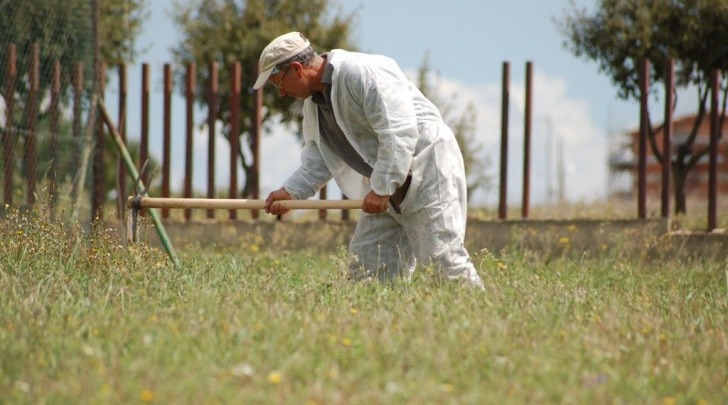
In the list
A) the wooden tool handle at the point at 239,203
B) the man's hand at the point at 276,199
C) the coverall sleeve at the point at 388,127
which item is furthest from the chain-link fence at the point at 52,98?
the coverall sleeve at the point at 388,127

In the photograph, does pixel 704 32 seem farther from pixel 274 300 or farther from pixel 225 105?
pixel 274 300

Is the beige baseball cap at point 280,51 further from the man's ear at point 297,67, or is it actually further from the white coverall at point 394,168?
the white coverall at point 394,168

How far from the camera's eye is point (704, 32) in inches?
455

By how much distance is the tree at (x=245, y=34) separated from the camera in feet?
Result: 51.7

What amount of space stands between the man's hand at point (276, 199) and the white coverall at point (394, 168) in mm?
53

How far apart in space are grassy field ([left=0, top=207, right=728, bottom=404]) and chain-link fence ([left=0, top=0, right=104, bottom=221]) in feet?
13.3

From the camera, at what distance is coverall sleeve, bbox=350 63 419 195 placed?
513cm

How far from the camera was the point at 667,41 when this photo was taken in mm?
11656

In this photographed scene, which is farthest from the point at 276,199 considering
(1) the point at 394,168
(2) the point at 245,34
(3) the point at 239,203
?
(2) the point at 245,34

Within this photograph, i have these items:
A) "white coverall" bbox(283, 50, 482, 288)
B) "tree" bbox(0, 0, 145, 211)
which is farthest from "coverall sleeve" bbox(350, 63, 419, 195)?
"tree" bbox(0, 0, 145, 211)

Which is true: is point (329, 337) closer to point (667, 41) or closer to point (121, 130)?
point (121, 130)

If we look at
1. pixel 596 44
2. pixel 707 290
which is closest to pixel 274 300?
pixel 707 290

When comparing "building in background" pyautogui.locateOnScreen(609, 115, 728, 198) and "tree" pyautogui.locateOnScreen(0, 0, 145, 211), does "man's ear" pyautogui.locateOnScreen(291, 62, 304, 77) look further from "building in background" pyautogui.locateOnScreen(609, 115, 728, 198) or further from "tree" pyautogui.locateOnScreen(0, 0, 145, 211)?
"building in background" pyautogui.locateOnScreen(609, 115, 728, 198)

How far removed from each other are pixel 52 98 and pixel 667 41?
6687 mm
